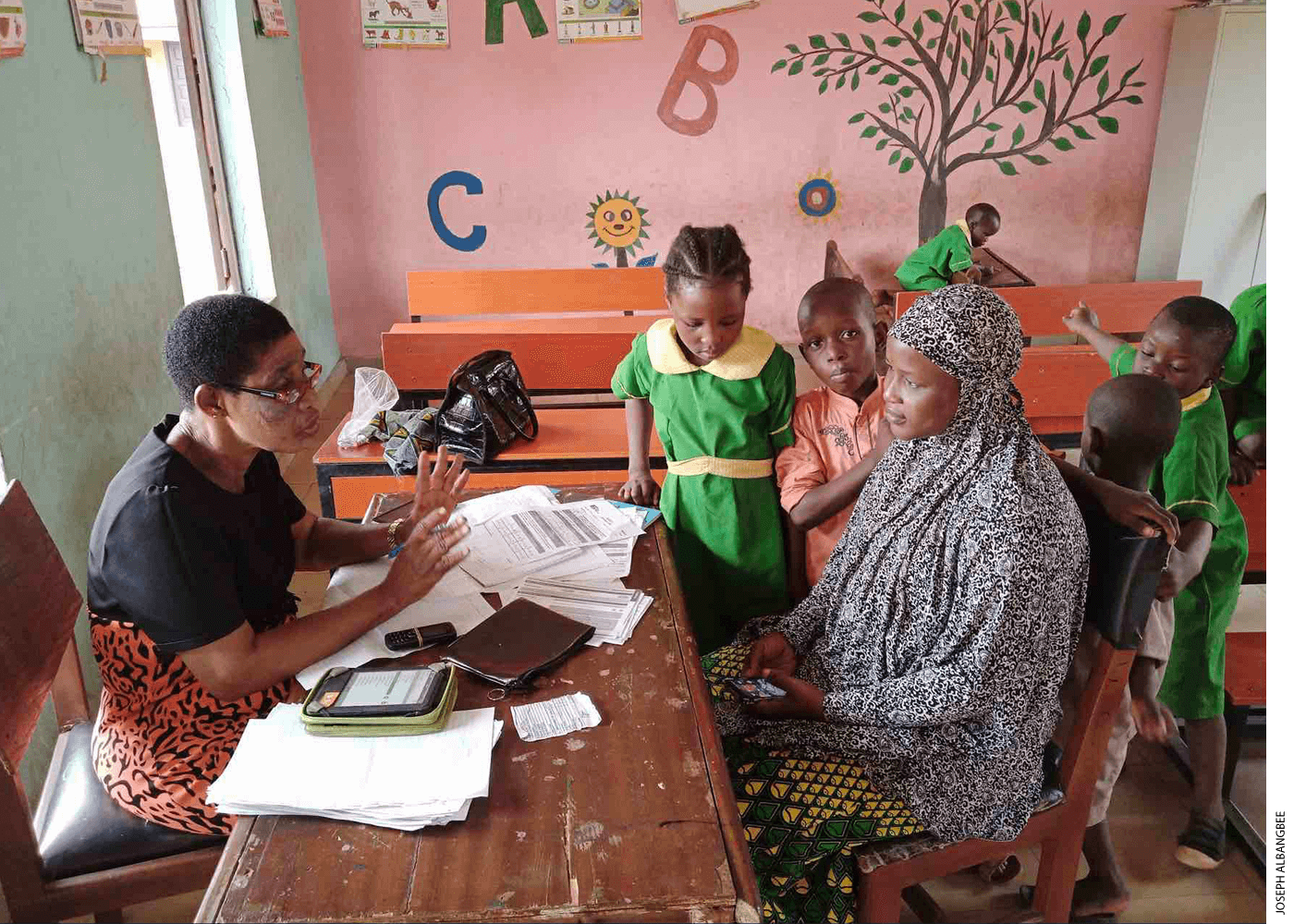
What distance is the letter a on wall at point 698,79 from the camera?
19.6ft

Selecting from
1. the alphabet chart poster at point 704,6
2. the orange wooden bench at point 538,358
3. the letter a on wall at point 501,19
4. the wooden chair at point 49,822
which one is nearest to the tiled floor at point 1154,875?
the wooden chair at point 49,822

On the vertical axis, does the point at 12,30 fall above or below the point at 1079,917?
above

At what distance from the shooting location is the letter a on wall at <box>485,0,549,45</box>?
19.2 ft

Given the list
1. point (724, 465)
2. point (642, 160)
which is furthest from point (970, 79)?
point (724, 465)

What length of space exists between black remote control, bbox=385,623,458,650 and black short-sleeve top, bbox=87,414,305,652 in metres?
0.24

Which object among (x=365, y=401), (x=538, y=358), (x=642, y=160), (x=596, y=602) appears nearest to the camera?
(x=596, y=602)

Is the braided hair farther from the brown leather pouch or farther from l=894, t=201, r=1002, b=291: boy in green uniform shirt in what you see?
l=894, t=201, r=1002, b=291: boy in green uniform shirt

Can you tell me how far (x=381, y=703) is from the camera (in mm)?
1295

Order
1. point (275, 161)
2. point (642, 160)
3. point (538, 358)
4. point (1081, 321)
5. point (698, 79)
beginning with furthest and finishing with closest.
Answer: point (642, 160) < point (698, 79) < point (275, 161) < point (538, 358) < point (1081, 321)

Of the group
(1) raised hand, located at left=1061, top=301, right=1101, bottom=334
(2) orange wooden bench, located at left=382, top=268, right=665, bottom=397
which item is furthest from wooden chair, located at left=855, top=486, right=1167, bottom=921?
(2) orange wooden bench, located at left=382, top=268, right=665, bottom=397

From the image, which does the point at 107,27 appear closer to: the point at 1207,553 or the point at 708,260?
the point at 708,260

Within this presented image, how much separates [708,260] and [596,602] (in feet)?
2.52

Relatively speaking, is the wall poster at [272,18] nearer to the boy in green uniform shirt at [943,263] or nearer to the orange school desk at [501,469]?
the orange school desk at [501,469]
